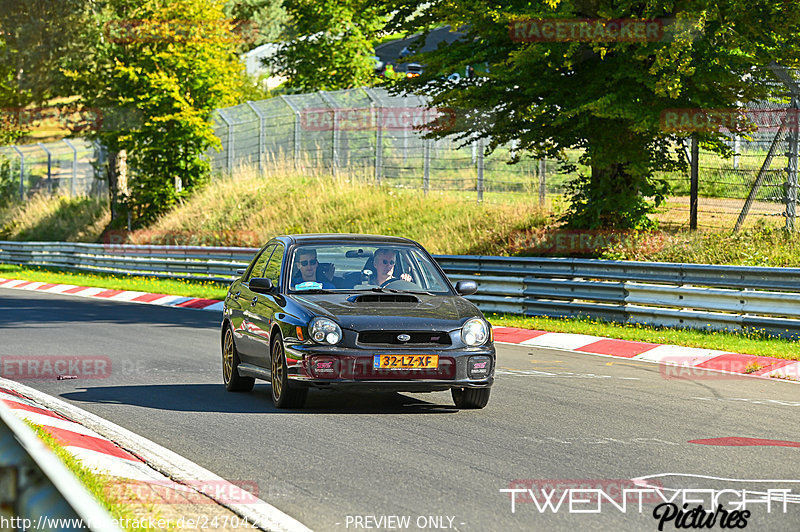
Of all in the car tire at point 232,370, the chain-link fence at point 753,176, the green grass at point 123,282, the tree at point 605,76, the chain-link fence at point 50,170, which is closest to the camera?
the car tire at point 232,370

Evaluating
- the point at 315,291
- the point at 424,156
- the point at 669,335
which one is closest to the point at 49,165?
the point at 424,156

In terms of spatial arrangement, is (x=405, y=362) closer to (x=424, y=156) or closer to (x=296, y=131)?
(x=424, y=156)

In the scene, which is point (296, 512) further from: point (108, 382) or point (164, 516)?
point (108, 382)

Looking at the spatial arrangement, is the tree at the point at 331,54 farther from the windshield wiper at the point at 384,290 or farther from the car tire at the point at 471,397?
the car tire at the point at 471,397

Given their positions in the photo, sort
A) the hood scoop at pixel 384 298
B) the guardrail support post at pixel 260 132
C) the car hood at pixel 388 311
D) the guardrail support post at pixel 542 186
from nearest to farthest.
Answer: the car hood at pixel 388 311 < the hood scoop at pixel 384 298 < the guardrail support post at pixel 542 186 < the guardrail support post at pixel 260 132

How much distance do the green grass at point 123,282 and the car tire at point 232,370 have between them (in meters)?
14.7

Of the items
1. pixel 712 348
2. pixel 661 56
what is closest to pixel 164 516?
pixel 712 348

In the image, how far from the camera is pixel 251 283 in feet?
34.7

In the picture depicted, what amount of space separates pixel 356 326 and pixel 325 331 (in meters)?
0.26

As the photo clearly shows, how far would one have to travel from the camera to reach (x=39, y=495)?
3.28 metres

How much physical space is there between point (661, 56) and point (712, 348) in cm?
495

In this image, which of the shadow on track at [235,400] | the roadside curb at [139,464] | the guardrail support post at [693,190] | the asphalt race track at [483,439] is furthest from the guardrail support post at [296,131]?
the roadside curb at [139,464]

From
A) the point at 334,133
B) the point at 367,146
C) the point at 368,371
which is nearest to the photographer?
the point at 368,371

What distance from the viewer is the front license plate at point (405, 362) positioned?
30.7 ft
